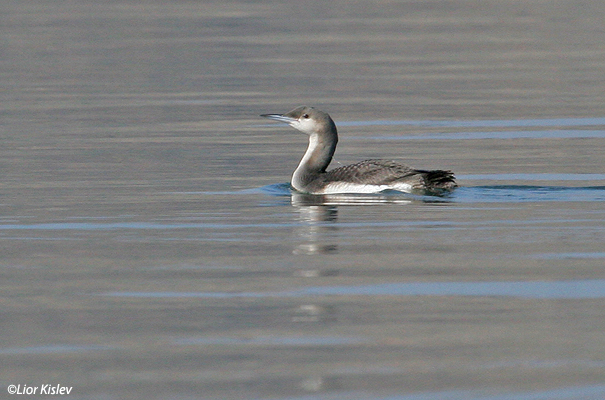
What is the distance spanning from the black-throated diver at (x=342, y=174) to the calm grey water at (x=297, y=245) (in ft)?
0.51

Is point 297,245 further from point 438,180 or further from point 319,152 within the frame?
point 319,152

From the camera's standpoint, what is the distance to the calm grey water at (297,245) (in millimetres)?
7445

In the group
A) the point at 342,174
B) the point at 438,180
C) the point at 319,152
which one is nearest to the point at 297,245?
the point at 438,180

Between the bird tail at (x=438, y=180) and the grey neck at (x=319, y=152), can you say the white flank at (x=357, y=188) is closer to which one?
the bird tail at (x=438, y=180)

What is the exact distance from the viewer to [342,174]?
14.5 metres

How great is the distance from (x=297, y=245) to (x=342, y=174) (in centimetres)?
336

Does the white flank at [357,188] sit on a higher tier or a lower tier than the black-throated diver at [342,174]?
lower

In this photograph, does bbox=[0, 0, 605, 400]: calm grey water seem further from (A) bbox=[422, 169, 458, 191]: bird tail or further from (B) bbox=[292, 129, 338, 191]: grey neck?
(B) bbox=[292, 129, 338, 191]: grey neck

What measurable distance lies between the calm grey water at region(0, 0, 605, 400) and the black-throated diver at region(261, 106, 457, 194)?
16cm

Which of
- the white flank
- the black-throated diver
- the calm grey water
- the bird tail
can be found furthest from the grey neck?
the bird tail

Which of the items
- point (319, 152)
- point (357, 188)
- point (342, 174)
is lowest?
point (357, 188)

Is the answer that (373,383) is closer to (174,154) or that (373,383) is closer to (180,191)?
(180,191)

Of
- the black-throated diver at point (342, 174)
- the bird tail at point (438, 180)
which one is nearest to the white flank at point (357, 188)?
the black-throated diver at point (342, 174)

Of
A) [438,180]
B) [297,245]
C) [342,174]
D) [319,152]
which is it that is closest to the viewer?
[297,245]
